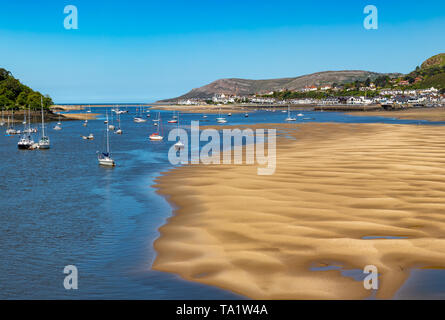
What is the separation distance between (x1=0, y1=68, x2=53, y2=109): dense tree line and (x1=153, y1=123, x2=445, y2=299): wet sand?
158135mm

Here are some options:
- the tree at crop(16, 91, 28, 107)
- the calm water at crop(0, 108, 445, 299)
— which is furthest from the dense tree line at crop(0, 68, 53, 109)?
the calm water at crop(0, 108, 445, 299)

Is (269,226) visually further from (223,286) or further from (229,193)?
(229,193)

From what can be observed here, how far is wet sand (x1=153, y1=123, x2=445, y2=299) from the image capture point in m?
15.5

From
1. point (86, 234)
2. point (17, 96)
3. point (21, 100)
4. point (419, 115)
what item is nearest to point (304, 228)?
point (86, 234)

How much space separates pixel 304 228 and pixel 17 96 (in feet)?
630

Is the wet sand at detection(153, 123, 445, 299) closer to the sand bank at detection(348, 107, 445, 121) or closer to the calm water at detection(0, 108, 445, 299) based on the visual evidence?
the calm water at detection(0, 108, 445, 299)

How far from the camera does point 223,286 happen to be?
49.4 feet

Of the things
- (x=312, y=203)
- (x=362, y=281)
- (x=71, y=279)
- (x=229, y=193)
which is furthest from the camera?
(x=229, y=193)

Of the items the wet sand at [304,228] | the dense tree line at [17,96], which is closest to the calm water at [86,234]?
the wet sand at [304,228]

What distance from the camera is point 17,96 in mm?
189125

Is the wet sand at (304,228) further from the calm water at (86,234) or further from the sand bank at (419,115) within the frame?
the sand bank at (419,115)

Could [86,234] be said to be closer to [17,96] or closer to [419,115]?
[419,115]

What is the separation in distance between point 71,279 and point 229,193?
14.6 meters
